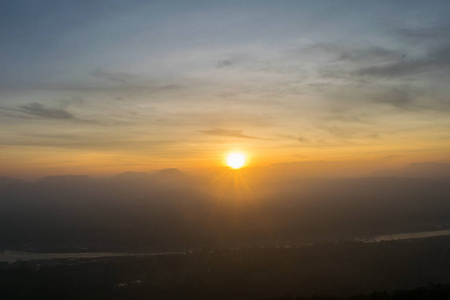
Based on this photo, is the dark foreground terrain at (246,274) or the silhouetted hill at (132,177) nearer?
the dark foreground terrain at (246,274)

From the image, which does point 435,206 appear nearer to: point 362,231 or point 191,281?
point 362,231

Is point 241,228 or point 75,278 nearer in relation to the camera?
point 75,278

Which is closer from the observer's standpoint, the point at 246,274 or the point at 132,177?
the point at 246,274

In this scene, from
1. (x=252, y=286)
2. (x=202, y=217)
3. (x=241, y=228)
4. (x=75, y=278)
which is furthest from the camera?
(x=202, y=217)

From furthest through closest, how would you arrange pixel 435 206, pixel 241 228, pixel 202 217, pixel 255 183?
1. pixel 255 183
2. pixel 435 206
3. pixel 202 217
4. pixel 241 228

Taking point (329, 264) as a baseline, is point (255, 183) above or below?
above

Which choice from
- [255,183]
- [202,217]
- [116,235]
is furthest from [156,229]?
[255,183]

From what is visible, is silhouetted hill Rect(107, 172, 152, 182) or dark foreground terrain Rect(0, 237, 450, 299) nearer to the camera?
dark foreground terrain Rect(0, 237, 450, 299)
